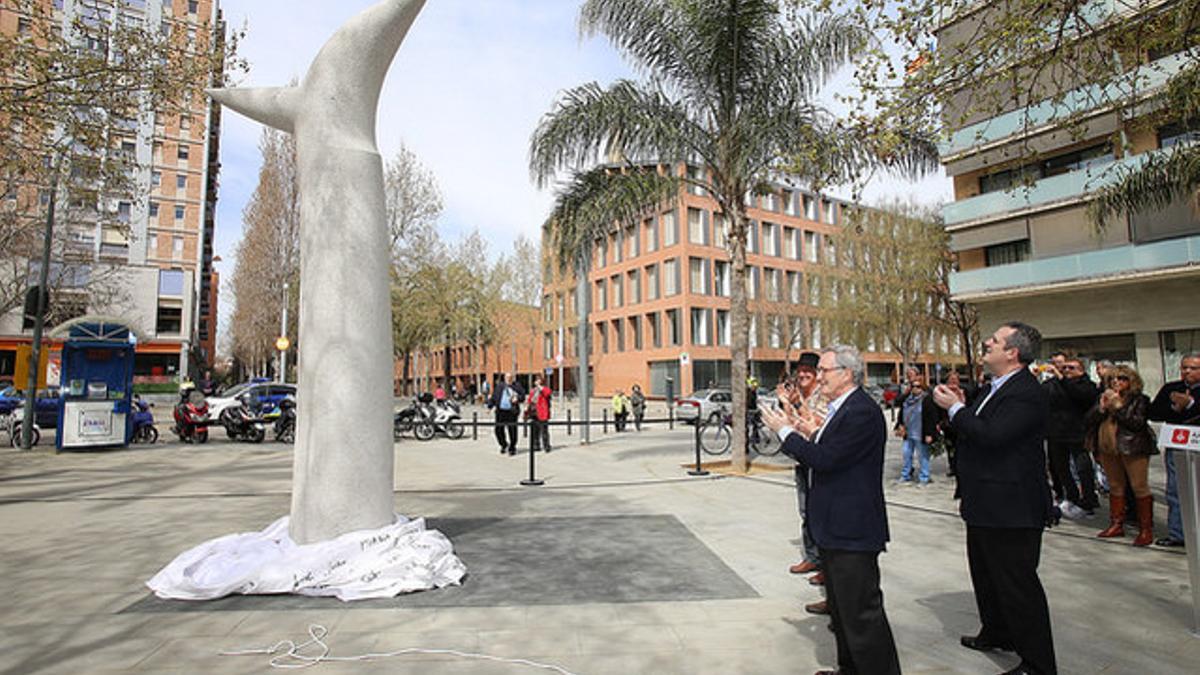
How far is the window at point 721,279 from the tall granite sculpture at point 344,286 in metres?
42.2

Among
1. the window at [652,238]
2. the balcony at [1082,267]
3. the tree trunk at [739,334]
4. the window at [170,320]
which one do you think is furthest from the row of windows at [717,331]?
the tree trunk at [739,334]

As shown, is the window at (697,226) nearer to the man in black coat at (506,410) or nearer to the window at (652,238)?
the window at (652,238)

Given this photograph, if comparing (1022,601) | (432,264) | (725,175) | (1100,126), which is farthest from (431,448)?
(1100,126)

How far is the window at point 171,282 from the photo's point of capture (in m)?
44.7

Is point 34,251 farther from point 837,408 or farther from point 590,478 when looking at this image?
point 837,408

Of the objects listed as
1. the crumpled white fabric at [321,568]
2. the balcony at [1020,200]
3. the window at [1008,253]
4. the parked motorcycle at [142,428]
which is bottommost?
the crumpled white fabric at [321,568]

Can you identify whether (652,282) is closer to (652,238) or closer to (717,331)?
(652,238)

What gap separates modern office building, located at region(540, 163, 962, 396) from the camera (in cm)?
4497

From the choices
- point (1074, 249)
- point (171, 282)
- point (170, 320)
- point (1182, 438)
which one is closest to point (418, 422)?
point (1182, 438)

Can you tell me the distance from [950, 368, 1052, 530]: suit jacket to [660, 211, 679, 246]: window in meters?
42.9

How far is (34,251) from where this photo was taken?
85.9ft

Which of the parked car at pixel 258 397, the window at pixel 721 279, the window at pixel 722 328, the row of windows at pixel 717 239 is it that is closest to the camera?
the parked car at pixel 258 397

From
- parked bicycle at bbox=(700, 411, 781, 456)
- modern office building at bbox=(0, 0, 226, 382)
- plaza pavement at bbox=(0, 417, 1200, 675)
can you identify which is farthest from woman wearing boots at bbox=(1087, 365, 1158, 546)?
modern office building at bbox=(0, 0, 226, 382)

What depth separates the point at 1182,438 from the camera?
4035 mm
